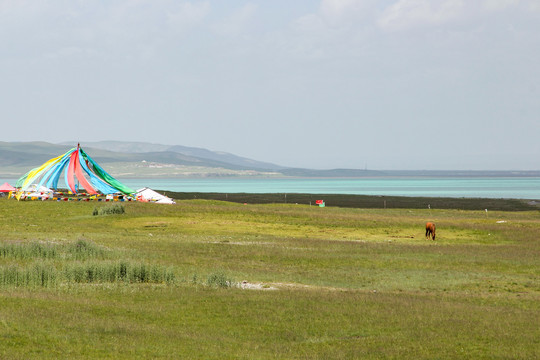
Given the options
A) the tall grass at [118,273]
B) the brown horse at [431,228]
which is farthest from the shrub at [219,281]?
the brown horse at [431,228]

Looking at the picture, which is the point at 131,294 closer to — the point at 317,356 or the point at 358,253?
the point at 317,356

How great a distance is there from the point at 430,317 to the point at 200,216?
4223 cm

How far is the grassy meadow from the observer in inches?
617

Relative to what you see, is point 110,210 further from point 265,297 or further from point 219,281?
point 265,297

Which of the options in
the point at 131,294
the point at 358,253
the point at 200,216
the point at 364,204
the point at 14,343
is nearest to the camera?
the point at 14,343

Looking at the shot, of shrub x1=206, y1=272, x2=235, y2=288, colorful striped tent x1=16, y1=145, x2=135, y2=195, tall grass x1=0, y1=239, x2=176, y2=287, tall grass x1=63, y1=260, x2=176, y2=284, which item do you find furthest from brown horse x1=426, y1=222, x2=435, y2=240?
colorful striped tent x1=16, y1=145, x2=135, y2=195

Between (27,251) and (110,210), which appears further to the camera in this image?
(110,210)

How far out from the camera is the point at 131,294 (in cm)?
2234

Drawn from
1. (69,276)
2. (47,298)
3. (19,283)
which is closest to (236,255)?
(69,276)

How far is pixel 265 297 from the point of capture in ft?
72.3

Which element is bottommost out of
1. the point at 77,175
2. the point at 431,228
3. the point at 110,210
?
the point at 431,228

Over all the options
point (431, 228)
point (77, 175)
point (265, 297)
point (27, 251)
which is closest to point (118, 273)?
point (265, 297)

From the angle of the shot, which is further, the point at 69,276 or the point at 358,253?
the point at 358,253

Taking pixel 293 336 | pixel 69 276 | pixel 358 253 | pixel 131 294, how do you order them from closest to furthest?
1. pixel 293 336
2. pixel 131 294
3. pixel 69 276
4. pixel 358 253
